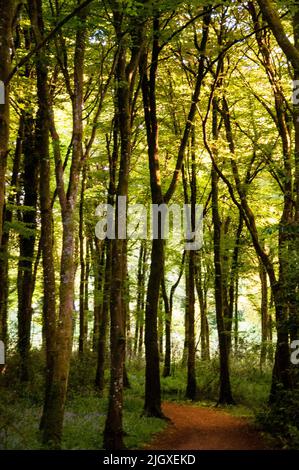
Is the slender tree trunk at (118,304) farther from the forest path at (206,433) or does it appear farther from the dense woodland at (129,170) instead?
the forest path at (206,433)

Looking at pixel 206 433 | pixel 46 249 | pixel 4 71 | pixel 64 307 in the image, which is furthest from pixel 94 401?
pixel 4 71

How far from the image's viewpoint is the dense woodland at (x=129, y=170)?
30.3 feet

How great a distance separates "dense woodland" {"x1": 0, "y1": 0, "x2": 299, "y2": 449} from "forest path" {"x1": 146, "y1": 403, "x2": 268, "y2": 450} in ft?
1.89

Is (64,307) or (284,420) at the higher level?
(64,307)

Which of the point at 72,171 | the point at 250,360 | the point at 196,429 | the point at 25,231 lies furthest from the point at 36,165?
the point at 250,360

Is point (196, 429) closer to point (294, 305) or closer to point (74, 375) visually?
point (294, 305)

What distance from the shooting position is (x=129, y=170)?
12953 millimetres

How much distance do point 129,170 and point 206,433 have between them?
746cm

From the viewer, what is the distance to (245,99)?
1920cm

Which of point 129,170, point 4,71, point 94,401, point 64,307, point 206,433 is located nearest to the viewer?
point 4,71

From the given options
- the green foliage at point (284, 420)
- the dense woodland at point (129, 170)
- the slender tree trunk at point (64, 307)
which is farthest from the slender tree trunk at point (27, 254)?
the green foliage at point (284, 420)

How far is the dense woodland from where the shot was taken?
924 centimetres

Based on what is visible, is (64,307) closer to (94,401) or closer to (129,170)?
(129,170)

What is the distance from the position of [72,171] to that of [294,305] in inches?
219
